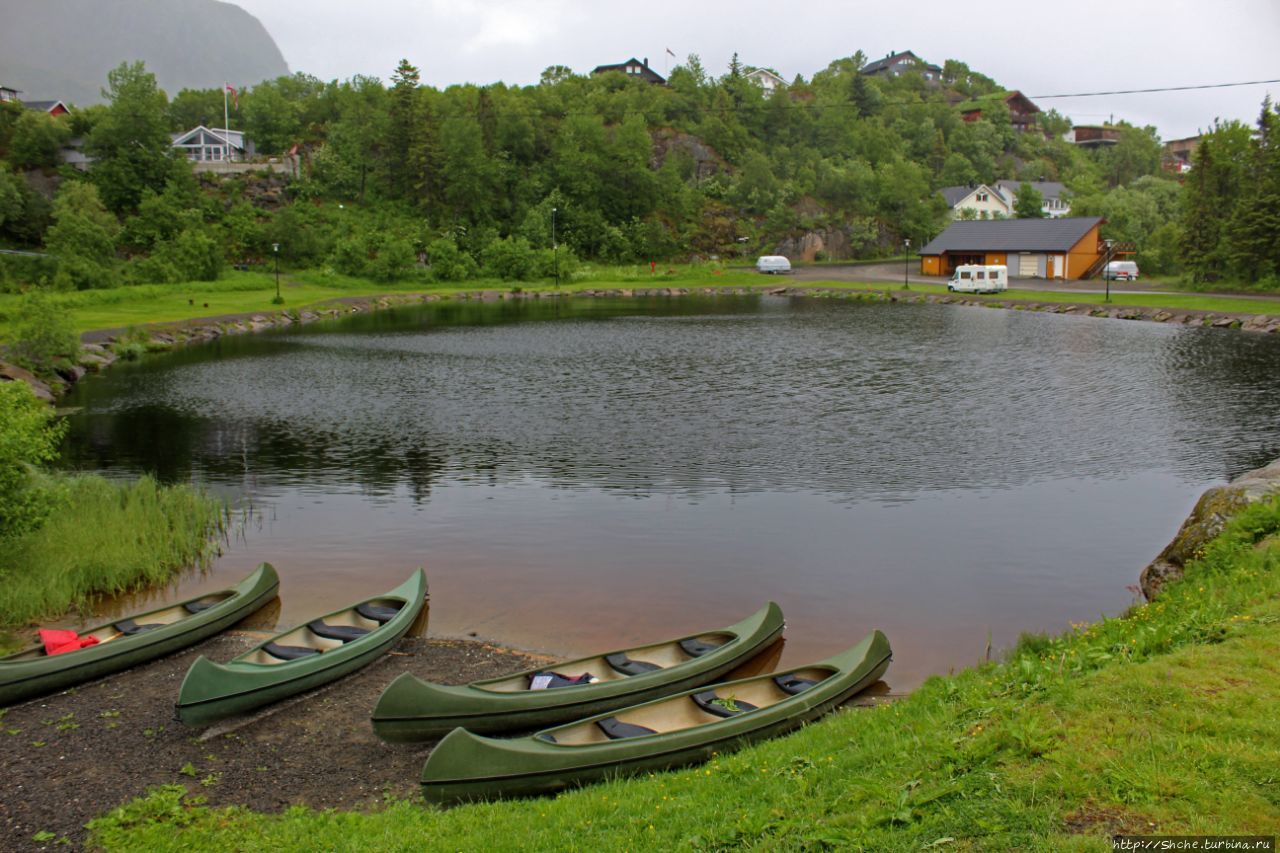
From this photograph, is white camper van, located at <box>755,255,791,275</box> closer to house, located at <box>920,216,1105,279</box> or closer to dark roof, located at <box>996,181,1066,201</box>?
house, located at <box>920,216,1105,279</box>

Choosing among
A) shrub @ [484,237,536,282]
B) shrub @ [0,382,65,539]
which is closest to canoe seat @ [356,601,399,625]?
shrub @ [0,382,65,539]

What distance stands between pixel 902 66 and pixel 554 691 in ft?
657

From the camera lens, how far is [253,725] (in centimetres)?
1205

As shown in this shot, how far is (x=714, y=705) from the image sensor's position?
11.0m

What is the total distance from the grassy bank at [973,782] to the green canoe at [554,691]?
1.40m

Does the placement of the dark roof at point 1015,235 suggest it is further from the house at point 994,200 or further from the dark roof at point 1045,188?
the dark roof at point 1045,188

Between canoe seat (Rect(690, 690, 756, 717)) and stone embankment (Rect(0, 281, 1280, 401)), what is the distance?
1311 inches

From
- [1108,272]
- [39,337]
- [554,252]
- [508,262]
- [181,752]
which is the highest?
[554,252]

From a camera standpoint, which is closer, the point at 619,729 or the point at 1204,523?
the point at 619,729

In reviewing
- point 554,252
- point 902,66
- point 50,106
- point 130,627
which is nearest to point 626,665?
point 130,627

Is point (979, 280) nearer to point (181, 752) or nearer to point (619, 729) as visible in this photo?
point (619, 729)

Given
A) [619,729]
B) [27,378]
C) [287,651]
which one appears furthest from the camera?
[27,378]

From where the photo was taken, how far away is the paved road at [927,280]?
69125 millimetres

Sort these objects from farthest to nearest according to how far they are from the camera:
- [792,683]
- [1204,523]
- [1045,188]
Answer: [1045,188]
[1204,523]
[792,683]
